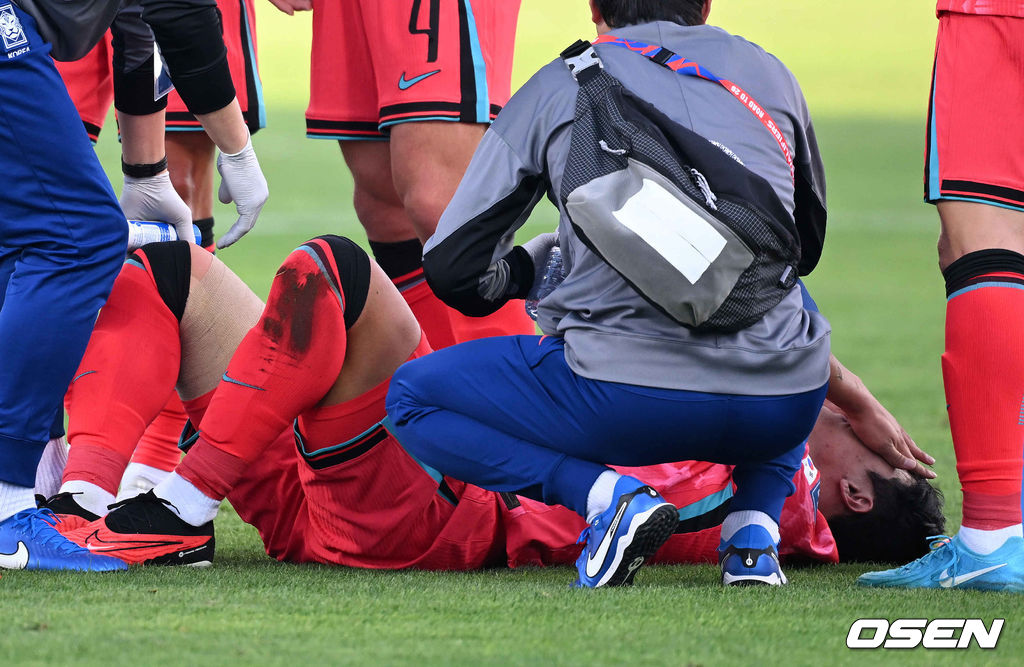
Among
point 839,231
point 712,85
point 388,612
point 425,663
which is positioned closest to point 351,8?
point 712,85

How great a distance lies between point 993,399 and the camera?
8.16ft

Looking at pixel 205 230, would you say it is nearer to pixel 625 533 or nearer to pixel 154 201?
pixel 154 201

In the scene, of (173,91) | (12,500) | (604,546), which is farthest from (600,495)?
(173,91)

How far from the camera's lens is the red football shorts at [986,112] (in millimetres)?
2523

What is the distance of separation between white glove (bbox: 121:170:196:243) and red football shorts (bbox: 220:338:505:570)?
1.09 metres

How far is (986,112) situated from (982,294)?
1.11ft

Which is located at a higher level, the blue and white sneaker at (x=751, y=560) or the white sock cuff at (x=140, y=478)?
the blue and white sneaker at (x=751, y=560)

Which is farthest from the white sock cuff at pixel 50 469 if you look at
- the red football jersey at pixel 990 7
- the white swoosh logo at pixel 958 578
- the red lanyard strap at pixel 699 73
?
the red football jersey at pixel 990 7

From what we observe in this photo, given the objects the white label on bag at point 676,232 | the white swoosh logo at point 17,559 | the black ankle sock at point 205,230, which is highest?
the white label on bag at point 676,232

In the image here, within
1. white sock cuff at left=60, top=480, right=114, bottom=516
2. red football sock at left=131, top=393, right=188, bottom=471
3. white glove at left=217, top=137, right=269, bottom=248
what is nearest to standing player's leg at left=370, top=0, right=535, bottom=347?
white glove at left=217, top=137, right=269, bottom=248

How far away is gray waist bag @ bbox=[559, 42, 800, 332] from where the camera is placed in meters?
2.22

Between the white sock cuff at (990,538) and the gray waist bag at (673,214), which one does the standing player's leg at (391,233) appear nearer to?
the gray waist bag at (673,214)

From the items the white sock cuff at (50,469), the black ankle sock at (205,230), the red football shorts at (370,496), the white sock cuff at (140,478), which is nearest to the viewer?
the red football shorts at (370,496)

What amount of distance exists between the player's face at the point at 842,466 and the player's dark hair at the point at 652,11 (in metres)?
0.94
